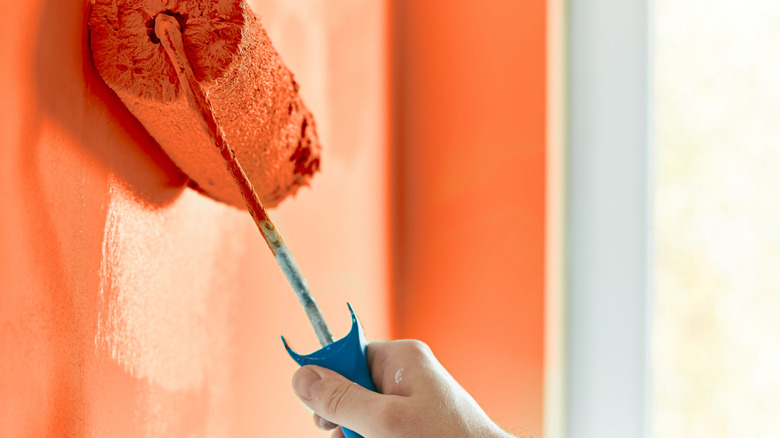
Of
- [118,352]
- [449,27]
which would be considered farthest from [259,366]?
[449,27]

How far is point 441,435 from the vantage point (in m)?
0.47

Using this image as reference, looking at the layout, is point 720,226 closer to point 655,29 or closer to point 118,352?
point 655,29

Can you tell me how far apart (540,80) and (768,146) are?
0.40m

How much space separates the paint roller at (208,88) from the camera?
1.40 ft

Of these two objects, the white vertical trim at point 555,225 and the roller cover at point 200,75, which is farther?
the white vertical trim at point 555,225

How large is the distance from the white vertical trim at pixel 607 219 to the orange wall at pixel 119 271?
52 cm

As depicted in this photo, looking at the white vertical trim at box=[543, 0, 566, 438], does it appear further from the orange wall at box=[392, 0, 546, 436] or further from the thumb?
the thumb

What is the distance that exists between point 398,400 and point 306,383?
3.0 inches

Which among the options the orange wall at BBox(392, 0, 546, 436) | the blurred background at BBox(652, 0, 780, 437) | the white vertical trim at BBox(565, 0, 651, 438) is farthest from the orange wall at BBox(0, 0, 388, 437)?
the blurred background at BBox(652, 0, 780, 437)

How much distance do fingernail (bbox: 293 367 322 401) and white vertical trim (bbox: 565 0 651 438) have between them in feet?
2.39

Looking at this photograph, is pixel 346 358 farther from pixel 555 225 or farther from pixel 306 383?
pixel 555 225

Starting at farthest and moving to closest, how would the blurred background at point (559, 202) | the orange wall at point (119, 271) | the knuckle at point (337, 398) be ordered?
the blurred background at point (559, 202)
the knuckle at point (337, 398)
the orange wall at point (119, 271)

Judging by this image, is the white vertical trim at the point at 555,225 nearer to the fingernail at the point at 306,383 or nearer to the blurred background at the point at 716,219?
the blurred background at the point at 716,219

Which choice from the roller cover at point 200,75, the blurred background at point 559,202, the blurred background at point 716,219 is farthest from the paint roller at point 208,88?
the blurred background at point 716,219
